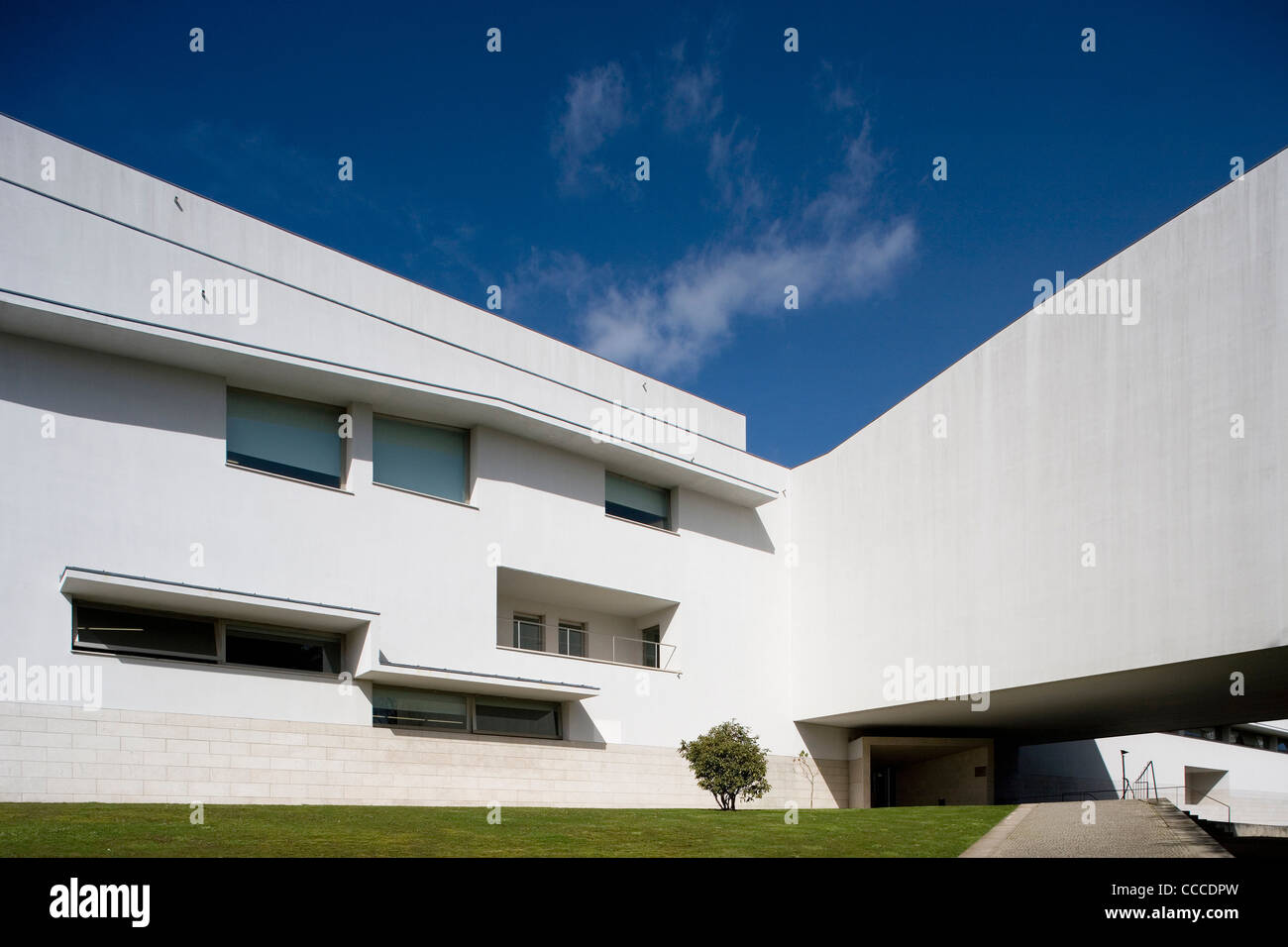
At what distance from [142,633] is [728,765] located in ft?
39.5

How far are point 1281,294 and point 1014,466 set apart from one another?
625cm

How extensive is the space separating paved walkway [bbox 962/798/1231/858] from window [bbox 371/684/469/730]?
10811 millimetres

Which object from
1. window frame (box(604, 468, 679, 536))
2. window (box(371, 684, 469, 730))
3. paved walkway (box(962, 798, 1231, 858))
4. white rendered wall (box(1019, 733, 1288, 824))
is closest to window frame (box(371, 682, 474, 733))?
window (box(371, 684, 469, 730))

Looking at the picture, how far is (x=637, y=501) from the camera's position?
2609 centimetres

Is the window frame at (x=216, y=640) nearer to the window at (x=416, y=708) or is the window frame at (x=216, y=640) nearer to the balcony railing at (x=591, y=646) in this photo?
the window at (x=416, y=708)

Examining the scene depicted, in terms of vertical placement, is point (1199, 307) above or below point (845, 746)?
above

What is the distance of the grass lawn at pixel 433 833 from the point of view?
984 cm

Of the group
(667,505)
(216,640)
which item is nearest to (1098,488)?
(667,505)

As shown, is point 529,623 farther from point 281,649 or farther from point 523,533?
point 281,649

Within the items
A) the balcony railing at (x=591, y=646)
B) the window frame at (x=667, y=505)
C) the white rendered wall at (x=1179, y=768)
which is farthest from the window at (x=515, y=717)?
the white rendered wall at (x=1179, y=768)

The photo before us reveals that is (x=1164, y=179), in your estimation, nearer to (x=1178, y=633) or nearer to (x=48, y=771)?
(x=1178, y=633)

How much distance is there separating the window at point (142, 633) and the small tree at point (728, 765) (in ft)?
34.1

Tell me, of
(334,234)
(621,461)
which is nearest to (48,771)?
(334,234)
